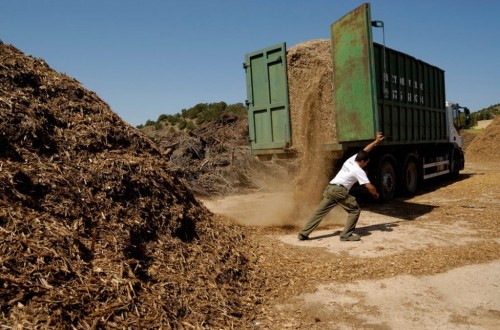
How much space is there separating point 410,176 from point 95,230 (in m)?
9.40

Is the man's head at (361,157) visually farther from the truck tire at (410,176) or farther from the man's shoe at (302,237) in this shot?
the truck tire at (410,176)

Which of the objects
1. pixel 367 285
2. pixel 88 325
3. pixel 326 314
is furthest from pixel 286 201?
pixel 88 325

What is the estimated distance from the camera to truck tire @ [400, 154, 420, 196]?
10516 mm

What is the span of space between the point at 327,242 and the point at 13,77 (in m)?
4.79

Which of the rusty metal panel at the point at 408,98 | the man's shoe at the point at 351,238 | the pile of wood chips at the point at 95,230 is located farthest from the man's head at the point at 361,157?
the rusty metal panel at the point at 408,98

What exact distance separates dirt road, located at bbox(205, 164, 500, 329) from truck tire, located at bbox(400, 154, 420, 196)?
1991 mm

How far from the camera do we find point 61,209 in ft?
12.0

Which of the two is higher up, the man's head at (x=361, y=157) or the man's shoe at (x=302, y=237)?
the man's head at (x=361, y=157)

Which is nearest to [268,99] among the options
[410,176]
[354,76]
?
[354,76]

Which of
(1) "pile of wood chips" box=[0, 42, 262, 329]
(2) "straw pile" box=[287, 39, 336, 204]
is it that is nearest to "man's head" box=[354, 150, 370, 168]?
(2) "straw pile" box=[287, 39, 336, 204]

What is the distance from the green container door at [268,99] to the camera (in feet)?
27.8

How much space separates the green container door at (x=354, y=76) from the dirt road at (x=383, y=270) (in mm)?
1839

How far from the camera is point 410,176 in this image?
11070 millimetres

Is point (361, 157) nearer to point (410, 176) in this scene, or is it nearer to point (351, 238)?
point (351, 238)
